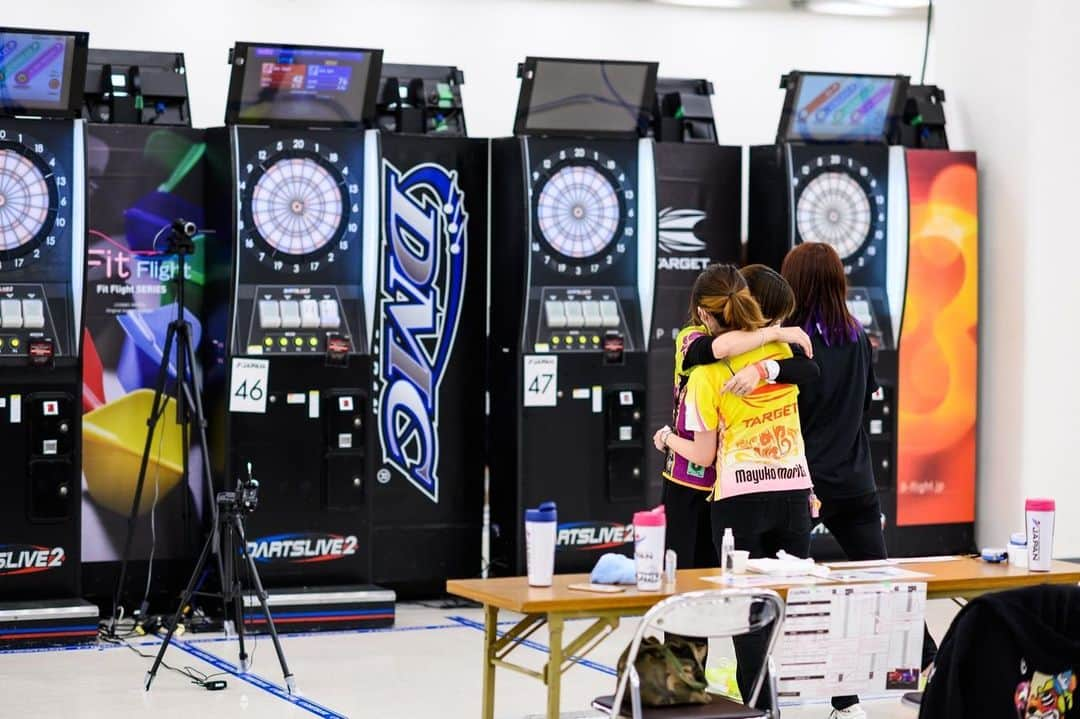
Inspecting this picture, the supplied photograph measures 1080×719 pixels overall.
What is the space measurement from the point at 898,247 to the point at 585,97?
1.80 metres

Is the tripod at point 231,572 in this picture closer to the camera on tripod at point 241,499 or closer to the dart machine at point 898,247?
the camera on tripod at point 241,499

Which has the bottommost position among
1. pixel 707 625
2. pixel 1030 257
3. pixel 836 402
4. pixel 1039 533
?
pixel 707 625

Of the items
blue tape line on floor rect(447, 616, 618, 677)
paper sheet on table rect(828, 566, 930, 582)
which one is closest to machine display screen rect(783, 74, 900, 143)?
blue tape line on floor rect(447, 616, 618, 677)

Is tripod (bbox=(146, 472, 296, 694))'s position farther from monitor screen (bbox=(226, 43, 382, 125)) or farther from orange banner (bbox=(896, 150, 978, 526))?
orange banner (bbox=(896, 150, 978, 526))

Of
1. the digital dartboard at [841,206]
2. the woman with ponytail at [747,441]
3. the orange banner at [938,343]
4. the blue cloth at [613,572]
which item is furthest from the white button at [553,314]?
the blue cloth at [613,572]

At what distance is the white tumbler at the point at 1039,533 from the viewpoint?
499 cm

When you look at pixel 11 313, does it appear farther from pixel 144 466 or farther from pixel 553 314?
pixel 553 314

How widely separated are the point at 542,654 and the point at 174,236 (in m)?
2.30

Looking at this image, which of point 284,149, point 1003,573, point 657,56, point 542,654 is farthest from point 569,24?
point 1003,573

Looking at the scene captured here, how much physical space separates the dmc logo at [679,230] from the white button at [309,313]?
1.76 meters

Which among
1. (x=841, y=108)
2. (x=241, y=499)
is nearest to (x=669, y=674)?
(x=241, y=499)

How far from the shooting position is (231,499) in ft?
20.5

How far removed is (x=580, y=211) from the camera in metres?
8.08

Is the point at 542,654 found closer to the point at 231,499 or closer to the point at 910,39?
the point at 231,499
